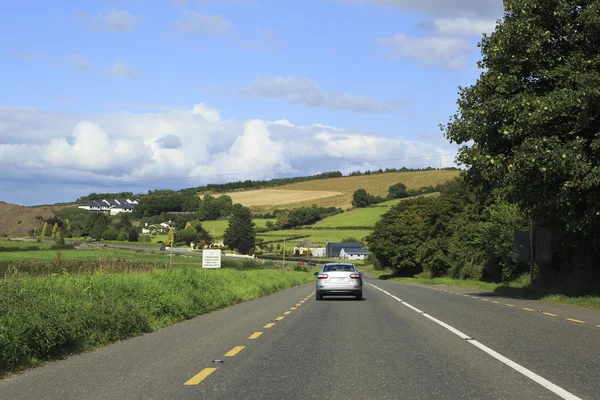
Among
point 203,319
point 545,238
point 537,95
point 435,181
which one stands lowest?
point 203,319

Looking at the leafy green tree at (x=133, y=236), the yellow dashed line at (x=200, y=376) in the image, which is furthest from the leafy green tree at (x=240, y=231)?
the yellow dashed line at (x=200, y=376)

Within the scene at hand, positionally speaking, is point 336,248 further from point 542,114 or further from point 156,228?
point 542,114

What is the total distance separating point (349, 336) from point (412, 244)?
81.9 metres

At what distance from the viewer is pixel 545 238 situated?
35.8m

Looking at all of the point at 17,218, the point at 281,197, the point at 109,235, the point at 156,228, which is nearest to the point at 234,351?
the point at 109,235

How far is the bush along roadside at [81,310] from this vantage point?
31.6ft

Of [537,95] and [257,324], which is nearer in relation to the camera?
[257,324]

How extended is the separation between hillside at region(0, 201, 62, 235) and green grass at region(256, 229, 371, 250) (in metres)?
43.9

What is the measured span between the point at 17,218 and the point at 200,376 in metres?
131

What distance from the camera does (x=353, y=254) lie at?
177 metres

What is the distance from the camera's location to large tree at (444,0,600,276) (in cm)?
2281

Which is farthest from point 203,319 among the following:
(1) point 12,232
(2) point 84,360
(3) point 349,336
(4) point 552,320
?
(1) point 12,232

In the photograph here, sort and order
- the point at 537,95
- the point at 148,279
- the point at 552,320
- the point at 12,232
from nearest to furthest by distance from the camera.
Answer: the point at 552,320
the point at 148,279
the point at 537,95
the point at 12,232

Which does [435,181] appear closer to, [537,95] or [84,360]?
[537,95]
